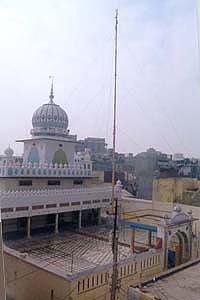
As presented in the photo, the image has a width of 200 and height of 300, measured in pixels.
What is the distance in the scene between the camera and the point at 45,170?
24.0ft

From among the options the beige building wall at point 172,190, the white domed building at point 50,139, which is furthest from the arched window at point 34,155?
the beige building wall at point 172,190

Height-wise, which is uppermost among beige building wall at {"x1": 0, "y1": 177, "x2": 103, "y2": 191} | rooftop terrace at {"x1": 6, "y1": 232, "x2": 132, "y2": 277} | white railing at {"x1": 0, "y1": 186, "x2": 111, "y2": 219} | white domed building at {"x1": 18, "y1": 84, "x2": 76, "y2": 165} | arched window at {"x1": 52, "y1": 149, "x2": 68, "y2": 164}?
white domed building at {"x1": 18, "y1": 84, "x2": 76, "y2": 165}

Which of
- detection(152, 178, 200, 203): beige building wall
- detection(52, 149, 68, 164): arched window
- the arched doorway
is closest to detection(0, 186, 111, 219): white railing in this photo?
detection(52, 149, 68, 164): arched window

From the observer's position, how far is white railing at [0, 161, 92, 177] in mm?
6781

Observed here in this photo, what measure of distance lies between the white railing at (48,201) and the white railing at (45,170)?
0.69 meters

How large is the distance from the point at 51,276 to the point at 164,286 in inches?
52.1

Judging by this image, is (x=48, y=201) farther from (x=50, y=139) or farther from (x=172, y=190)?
(x=172, y=190)

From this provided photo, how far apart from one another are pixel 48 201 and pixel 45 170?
121cm

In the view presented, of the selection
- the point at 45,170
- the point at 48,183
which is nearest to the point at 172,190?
the point at 48,183

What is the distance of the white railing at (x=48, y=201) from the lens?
224 inches

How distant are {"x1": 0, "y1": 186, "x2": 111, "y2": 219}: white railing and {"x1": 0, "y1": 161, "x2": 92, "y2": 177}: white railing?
689 millimetres

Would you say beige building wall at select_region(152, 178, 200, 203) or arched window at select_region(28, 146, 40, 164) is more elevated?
arched window at select_region(28, 146, 40, 164)

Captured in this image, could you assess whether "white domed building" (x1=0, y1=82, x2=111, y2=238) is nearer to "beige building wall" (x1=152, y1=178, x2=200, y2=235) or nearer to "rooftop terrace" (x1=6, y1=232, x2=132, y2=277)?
"rooftop terrace" (x1=6, y1=232, x2=132, y2=277)

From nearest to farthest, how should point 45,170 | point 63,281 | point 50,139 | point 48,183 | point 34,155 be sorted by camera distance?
point 63,281, point 45,170, point 48,183, point 50,139, point 34,155
